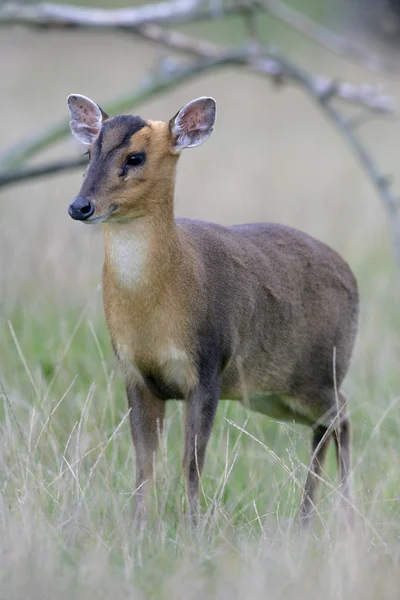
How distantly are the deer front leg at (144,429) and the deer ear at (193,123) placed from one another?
1.13 m

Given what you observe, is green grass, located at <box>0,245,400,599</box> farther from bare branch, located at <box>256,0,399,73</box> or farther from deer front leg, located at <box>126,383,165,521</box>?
bare branch, located at <box>256,0,399,73</box>

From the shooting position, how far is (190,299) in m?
5.20

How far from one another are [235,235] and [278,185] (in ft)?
30.2

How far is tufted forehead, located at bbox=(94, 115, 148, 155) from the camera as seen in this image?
5.11 meters

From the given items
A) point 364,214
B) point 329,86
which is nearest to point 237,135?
point 364,214

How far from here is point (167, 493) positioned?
530 centimetres

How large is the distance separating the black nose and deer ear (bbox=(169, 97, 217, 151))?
680mm

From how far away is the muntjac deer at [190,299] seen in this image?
5086 mm

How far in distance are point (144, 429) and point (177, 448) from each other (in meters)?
0.57

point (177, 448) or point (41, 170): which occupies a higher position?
point (41, 170)

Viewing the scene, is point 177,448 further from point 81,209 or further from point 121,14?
point 121,14

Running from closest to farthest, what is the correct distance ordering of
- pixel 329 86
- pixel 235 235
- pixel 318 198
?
pixel 235 235, pixel 329 86, pixel 318 198

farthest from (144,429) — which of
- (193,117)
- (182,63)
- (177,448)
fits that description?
(182,63)

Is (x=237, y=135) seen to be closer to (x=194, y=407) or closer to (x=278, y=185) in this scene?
(x=278, y=185)
